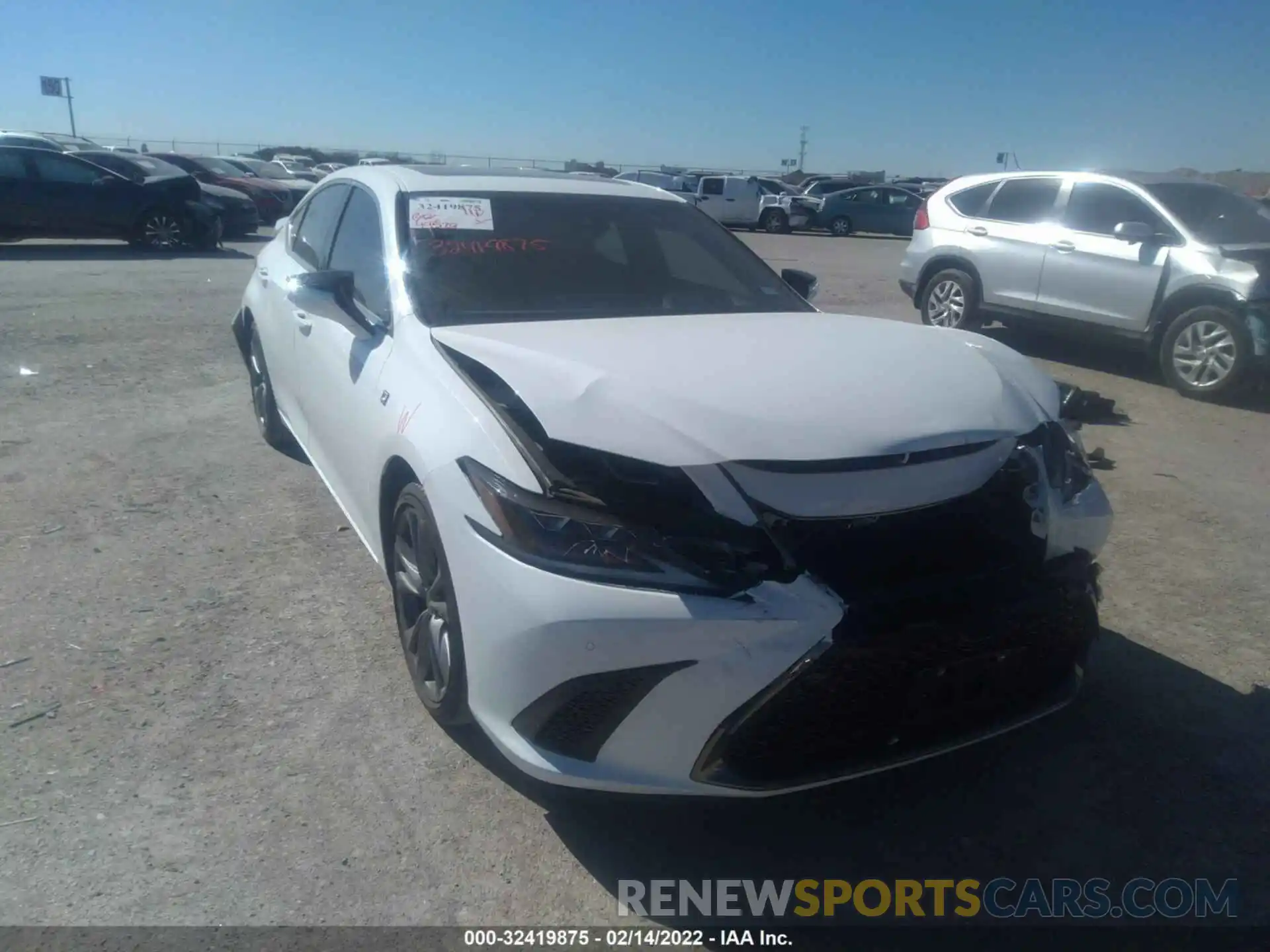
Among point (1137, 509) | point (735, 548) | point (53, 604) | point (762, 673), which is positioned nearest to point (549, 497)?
point (735, 548)

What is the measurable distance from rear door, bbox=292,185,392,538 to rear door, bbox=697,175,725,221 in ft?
86.1

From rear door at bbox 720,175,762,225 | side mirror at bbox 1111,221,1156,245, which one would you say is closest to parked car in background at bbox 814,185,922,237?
rear door at bbox 720,175,762,225

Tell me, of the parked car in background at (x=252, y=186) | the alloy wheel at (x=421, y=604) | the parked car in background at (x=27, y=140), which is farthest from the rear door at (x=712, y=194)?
the alloy wheel at (x=421, y=604)

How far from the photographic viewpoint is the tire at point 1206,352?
→ 7473mm

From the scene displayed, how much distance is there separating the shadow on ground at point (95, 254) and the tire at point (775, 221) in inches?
670

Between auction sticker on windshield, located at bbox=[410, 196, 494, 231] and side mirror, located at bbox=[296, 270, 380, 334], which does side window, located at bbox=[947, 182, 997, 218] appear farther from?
side mirror, located at bbox=[296, 270, 380, 334]

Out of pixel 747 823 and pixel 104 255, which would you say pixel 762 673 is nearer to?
pixel 747 823

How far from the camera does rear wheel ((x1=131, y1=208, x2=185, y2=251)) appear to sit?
15625mm

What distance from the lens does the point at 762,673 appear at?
2.22 metres

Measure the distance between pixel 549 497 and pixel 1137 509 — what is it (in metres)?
3.96

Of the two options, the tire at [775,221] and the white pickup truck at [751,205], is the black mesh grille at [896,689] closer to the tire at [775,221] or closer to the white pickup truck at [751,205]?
the white pickup truck at [751,205]

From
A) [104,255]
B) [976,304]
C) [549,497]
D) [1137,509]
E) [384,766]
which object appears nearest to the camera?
[549,497]

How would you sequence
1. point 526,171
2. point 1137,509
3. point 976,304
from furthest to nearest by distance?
point 976,304
point 1137,509
point 526,171

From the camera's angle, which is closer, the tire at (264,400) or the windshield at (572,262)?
the windshield at (572,262)
